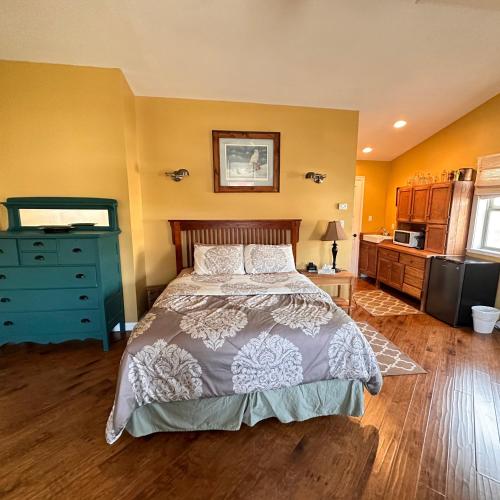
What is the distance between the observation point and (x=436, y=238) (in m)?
3.91

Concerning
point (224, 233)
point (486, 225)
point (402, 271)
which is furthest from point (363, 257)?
point (224, 233)

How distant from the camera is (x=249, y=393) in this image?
5.58 ft

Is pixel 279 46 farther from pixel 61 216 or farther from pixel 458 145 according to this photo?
pixel 458 145

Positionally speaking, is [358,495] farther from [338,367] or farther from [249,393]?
[249,393]

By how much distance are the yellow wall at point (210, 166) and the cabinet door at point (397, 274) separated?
1306 millimetres

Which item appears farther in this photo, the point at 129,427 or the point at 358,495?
the point at 129,427

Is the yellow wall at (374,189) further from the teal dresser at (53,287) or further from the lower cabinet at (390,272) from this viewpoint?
the teal dresser at (53,287)

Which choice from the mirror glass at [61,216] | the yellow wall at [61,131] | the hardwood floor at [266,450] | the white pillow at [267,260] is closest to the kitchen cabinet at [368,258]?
the white pillow at [267,260]

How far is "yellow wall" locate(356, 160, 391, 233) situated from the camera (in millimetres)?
5340

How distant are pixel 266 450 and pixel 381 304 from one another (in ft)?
10.7

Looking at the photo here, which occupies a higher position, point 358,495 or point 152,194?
point 152,194

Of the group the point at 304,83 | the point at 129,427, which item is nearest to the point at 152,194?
the point at 304,83

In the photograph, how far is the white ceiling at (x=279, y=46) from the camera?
7.09 feet

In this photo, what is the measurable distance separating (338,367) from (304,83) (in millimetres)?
3091
